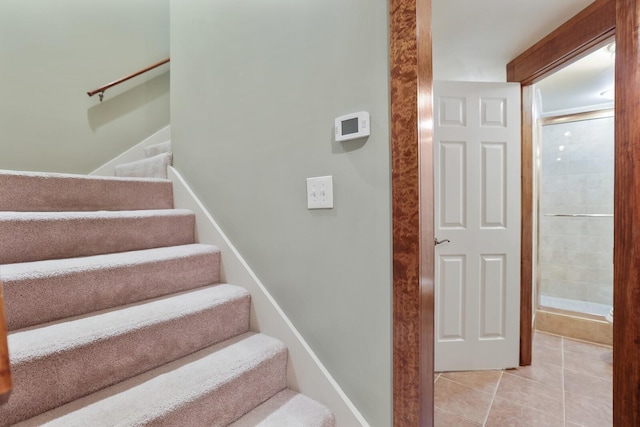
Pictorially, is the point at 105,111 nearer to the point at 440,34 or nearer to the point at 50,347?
the point at 50,347

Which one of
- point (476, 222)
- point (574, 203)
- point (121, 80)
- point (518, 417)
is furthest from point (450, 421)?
point (121, 80)

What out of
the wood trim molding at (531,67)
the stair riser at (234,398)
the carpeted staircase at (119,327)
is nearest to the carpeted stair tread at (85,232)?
the carpeted staircase at (119,327)

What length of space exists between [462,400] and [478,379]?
0.98 feet

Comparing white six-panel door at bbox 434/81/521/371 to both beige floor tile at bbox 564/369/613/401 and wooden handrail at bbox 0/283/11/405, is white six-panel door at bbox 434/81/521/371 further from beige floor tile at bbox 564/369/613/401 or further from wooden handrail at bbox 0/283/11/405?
wooden handrail at bbox 0/283/11/405

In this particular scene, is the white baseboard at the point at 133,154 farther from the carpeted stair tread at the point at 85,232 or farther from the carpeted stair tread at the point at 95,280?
the carpeted stair tread at the point at 95,280

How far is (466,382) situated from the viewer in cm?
198

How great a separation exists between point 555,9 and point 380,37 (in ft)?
4.73

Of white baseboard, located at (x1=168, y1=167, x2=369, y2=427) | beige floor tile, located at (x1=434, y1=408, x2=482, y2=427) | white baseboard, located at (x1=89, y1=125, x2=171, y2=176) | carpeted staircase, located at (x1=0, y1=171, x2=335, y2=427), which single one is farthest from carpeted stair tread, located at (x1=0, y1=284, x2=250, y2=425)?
white baseboard, located at (x1=89, y1=125, x2=171, y2=176)

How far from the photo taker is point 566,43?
179cm

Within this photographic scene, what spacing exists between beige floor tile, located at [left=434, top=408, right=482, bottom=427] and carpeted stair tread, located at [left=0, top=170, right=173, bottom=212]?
2.05 meters

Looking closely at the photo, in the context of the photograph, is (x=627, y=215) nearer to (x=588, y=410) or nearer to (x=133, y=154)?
(x=588, y=410)

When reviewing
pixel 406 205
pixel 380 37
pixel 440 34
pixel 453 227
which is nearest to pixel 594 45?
pixel 440 34

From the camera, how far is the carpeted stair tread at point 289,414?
1068mm

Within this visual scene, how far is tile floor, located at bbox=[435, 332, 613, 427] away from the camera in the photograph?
163cm
